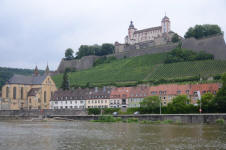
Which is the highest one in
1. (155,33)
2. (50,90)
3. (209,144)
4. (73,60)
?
(155,33)

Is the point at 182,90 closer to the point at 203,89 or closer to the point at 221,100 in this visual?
the point at 203,89

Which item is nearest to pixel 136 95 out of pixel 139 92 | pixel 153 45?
pixel 139 92

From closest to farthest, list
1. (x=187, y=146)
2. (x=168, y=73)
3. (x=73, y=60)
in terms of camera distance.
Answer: (x=187, y=146) → (x=168, y=73) → (x=73, y=60)

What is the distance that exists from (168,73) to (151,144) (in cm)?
7853

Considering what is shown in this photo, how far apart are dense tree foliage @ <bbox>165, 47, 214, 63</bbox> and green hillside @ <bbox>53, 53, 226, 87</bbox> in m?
2.74

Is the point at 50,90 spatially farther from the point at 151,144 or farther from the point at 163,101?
the point at 151,144

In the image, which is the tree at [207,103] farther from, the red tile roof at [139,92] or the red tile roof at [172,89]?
the red tile roof at [139,92]

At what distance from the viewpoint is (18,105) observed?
319ft

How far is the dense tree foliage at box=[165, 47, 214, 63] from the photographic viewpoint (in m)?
110

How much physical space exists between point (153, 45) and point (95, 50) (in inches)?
1171

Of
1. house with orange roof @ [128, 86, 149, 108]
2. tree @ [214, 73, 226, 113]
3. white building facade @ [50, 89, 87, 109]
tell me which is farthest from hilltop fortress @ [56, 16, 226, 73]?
tree @ [214, 73, 226, 113]

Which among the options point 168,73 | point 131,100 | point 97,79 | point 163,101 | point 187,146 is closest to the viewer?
point 187,146

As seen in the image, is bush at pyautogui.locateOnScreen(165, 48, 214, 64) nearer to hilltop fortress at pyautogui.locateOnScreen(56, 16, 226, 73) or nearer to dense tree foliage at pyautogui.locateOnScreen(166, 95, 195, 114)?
hilltop fortress at pyautogui.locateOnScreen(56, 16, 226, 73)


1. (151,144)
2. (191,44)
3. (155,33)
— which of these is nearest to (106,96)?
(191,44)
